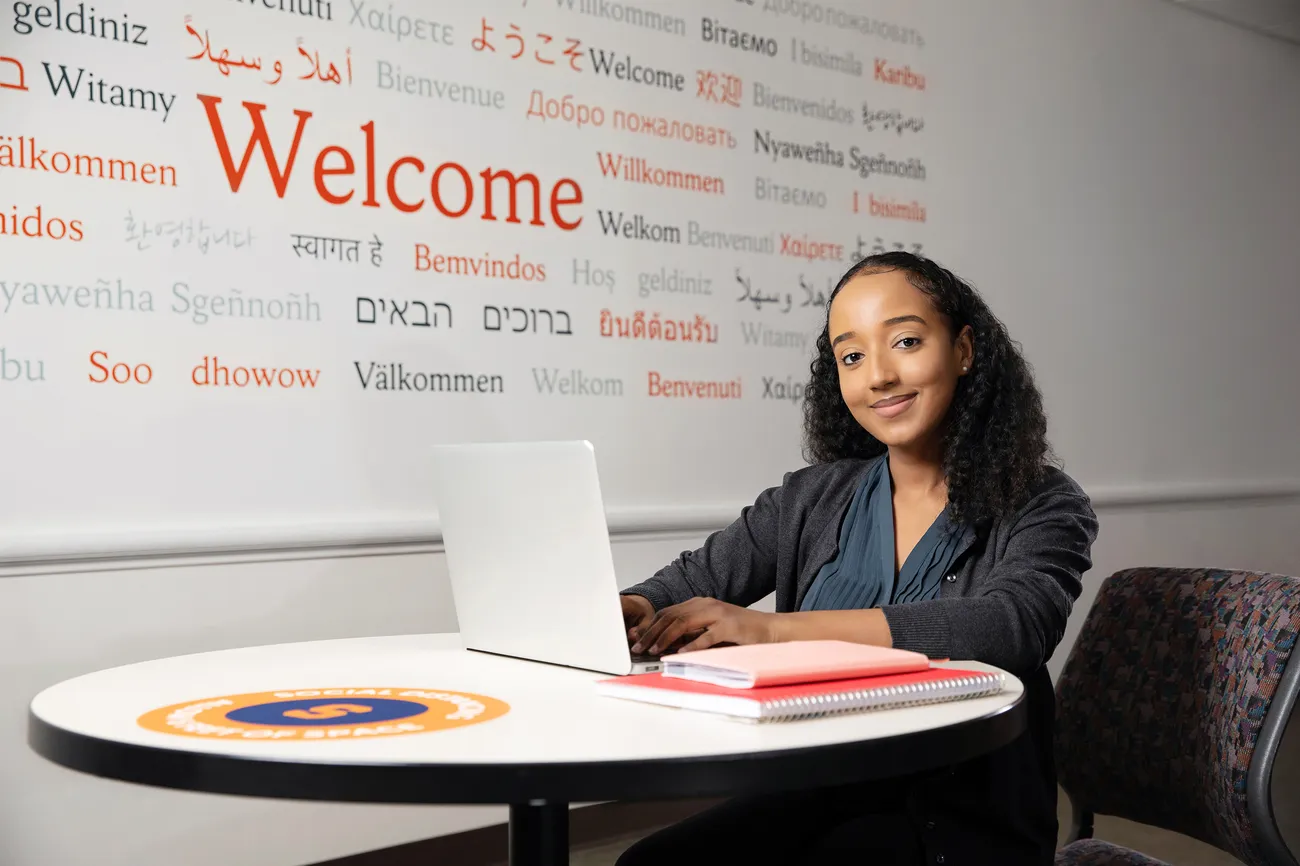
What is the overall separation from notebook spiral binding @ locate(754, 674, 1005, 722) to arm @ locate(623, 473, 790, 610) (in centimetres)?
78

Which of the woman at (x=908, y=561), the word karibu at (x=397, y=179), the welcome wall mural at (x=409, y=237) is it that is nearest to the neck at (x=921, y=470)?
the woman at (x=908, y=561)

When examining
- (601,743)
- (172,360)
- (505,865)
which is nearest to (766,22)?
(172,360)

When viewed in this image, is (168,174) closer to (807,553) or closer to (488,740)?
(807,553)

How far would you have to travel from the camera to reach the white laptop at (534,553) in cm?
132

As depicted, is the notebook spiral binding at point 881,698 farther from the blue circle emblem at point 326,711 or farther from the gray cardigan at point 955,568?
the blue circle emblem at point 326,711

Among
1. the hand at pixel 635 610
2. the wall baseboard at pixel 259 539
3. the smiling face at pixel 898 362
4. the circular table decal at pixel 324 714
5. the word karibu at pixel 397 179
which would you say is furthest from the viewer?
the word karibu at pixel 397 179

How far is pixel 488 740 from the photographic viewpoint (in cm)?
107

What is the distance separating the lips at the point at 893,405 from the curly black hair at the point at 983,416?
9 cm

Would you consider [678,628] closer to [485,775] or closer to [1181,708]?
[485,775]

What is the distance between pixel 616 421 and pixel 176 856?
5.01 ft

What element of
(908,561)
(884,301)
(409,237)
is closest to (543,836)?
(908,561)

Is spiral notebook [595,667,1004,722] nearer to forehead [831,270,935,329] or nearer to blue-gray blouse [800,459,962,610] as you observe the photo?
blue-gray blouse [800,459,962,610]

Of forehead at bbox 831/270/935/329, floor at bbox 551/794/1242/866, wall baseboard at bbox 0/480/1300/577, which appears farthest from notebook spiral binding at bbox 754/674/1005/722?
floor at bbox 551/794/1242/866

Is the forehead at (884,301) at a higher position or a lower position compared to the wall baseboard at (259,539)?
higher
